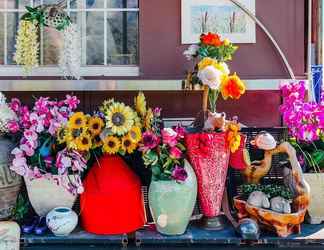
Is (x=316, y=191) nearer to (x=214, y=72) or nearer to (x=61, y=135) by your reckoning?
(x=214, y=72)

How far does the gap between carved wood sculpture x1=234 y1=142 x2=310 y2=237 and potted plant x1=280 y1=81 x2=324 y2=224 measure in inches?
4.4

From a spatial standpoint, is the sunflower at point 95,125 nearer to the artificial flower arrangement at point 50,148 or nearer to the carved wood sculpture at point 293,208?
the artificial flower arrangement at point 50,148

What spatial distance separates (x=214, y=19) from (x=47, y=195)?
162 centimetres

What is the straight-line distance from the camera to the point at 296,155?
9.61 feet

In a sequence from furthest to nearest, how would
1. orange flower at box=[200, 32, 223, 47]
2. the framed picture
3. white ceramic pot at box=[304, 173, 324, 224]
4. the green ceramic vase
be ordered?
the framed picture, orange flower at box=[200, 32, 223, 47], white ceramic pot at box=[304, 173, 324, 224], the green ceramic vase

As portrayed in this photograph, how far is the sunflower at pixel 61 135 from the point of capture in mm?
2703

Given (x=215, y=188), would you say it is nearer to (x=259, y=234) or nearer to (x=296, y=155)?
(x=259, y=234)

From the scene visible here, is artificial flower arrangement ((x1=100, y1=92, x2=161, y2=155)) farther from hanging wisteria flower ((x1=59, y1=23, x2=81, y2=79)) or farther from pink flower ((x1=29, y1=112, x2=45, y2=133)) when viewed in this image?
hanging wisteria flower ((x1=59, y1=23, x2=81, y2=79))

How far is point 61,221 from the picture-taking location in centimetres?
264

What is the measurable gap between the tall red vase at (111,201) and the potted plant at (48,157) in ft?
0.27

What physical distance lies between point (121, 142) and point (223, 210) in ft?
2.50

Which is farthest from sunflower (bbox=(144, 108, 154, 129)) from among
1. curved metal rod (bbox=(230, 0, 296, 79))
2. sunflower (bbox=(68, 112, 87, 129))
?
curved metal rod (bbox=(230, 0, 296, 79))

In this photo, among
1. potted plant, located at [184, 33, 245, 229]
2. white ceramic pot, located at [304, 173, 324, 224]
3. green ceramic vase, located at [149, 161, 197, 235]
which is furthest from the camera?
white ceramic pot, located at [304, 173, 324, 224]

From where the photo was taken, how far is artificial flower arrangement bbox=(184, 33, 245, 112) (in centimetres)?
275
